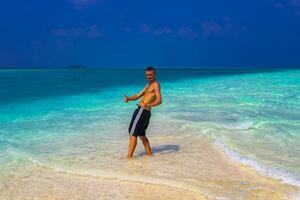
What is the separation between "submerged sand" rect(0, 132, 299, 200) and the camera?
16.2 feet

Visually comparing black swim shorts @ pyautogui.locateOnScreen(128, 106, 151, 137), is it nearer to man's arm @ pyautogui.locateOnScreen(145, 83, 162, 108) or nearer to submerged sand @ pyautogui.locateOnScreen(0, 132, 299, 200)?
man's arm @ pyautogui.locateOnScreen(145, 83, 162, 108)

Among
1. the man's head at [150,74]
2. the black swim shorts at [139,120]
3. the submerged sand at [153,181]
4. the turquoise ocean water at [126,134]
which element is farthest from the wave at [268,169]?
the man's head at [150,74]

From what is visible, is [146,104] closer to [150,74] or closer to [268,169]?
[150,74]

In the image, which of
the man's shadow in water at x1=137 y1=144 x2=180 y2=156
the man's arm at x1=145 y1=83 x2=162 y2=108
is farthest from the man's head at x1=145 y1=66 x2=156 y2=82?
the man's shadow in water at x1=137 y1=144 x2=180 y2=156

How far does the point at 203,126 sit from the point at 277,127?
186 cm

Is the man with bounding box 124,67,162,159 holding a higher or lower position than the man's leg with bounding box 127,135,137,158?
higher

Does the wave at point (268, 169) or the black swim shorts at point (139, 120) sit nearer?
the wave at point (268, 169)

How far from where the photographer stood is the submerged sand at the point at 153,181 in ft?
16.2

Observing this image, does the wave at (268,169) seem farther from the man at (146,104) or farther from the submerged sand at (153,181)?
the man at (146,104)

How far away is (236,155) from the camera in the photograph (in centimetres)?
680

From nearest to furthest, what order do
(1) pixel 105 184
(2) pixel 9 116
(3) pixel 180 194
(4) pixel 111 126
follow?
(3) pixel 180 194 < (1) pixel 105 184 < (4) pixel 111 126 < (2) pixel 9 116

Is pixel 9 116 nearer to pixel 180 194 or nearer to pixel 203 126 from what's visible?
pixel 203 126

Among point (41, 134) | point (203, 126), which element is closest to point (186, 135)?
point (203, 126)

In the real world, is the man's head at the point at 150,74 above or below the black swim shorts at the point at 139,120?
above
